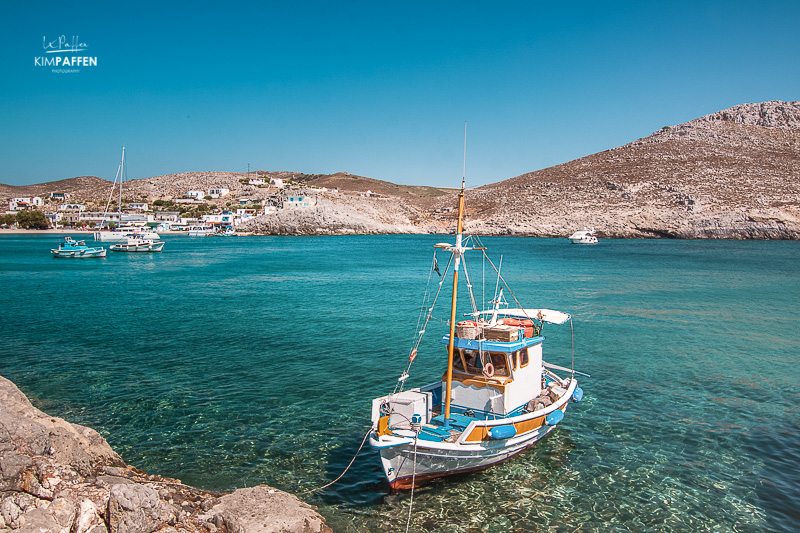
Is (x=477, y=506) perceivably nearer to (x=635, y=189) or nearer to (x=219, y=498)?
(x=219, y=498)

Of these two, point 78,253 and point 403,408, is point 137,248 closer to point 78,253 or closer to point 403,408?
point 78,253

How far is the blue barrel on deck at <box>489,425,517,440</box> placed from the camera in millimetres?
11359

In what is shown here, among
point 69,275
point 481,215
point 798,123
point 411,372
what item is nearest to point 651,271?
point 411,372

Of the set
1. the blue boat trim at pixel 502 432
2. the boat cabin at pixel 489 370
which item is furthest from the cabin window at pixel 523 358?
the blue boat trim at pixel 502 432

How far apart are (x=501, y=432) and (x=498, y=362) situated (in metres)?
1.89

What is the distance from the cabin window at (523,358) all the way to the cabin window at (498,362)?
63 centimetres

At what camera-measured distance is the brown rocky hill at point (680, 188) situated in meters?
100

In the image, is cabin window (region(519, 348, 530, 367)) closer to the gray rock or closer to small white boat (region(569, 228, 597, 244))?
the gray rock

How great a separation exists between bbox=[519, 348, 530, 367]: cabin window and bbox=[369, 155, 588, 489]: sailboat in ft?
0.09

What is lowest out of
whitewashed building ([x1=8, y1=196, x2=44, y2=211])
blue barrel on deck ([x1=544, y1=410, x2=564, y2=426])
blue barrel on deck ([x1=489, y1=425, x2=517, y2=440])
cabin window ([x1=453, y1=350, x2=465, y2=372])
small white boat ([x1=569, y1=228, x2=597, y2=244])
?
blue barrel on deck ([x1=544, y1=410, x2=564, y2=426])

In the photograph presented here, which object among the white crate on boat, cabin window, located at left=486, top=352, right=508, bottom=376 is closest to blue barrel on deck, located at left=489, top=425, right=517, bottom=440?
cabin window, located at left=486, top=352, right=508, bottom=376

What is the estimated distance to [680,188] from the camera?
109750 mm

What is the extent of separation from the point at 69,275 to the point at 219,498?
52343 mm

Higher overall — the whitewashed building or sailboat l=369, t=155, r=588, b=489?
the whitewashed building
